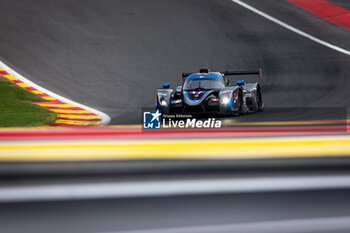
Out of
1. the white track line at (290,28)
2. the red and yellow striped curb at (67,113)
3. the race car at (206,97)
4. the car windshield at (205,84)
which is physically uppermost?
the white track line at (290,28)

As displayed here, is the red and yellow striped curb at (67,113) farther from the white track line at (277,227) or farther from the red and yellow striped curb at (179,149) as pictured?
the white track line at (277,227)

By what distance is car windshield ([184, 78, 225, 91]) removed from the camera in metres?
9.12

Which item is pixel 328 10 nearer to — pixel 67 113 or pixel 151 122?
pixel 67 113

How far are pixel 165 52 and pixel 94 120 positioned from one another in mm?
7905

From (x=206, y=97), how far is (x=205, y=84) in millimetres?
533

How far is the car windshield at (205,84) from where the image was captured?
912 cm

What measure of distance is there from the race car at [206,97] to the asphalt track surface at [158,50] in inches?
14.5

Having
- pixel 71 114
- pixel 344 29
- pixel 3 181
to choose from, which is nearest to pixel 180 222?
pixel 3 181

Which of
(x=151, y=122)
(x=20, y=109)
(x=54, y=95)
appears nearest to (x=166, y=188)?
(x=151, y=122)

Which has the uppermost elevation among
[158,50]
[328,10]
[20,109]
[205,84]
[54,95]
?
[328,10]

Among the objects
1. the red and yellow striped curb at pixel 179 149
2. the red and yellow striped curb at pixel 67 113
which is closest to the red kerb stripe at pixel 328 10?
the red and yellow striped curb at pixel 67 113

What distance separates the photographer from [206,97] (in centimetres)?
873

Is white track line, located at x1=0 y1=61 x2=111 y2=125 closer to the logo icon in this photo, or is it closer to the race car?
the race car

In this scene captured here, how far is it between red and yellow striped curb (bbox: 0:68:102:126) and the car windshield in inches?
76.1
